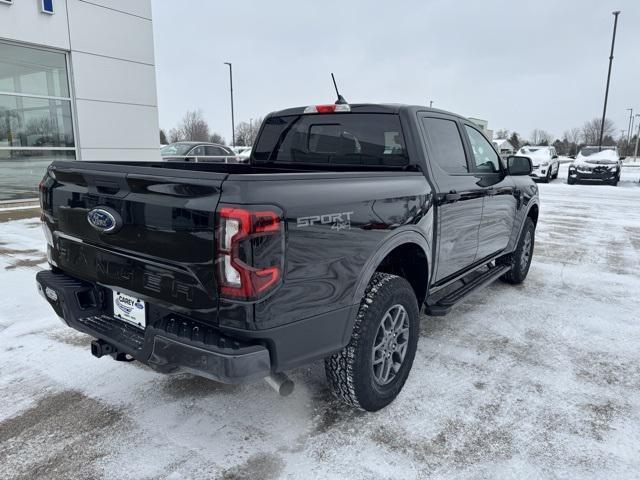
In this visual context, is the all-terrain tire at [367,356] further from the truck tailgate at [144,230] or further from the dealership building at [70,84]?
the dealership building at [70,84]

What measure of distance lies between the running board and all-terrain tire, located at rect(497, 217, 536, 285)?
1.03ft

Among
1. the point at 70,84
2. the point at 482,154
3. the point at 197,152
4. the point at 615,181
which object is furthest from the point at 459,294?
the point at 615,181

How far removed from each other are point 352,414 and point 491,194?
8.12ft

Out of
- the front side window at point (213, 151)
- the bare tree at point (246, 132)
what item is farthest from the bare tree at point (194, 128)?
the front side window at point (213, 151)

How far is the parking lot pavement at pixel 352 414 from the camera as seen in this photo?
7.89ft

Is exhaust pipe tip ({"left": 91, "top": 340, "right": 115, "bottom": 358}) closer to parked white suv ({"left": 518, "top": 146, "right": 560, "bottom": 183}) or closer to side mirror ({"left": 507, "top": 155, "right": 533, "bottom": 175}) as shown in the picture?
side mirror ({"left": 507, "top": 155, "right": 533, "bottom": 175})

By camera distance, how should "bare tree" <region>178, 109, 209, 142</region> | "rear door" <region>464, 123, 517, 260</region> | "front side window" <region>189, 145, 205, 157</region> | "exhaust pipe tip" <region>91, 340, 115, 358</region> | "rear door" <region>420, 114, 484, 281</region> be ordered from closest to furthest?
"exhaust pipe tip" <region>91, 340, 115, 358</region>, "rear door" <region>420, 114, 484, 281</region>, "rear door" <region>464, 123, 517, 260</region>, "front side window" <region>189, 145, 205, 157</region>, "bare tree" <region>178, 109, 209, 142</region>

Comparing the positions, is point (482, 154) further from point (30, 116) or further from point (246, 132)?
point (246, 132)

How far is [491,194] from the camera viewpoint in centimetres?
430

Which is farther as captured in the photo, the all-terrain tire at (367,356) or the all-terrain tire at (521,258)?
the all-terrain tire at (521,258)

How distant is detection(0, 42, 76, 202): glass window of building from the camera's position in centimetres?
1148

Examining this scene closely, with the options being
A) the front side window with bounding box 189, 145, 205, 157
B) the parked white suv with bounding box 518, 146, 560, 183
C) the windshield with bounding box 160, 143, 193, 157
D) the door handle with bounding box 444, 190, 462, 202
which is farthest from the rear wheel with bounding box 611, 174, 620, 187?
the door handle with bounding box 444, 190, 462, 202

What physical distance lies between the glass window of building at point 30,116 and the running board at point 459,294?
38.3ft

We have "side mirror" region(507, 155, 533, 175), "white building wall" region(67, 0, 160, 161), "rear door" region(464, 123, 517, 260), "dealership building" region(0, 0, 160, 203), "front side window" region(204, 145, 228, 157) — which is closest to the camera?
"rear door" region(464, 123, 517, 260)
